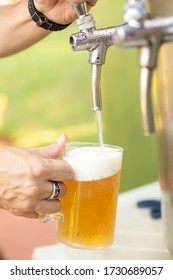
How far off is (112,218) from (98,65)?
0.94ft

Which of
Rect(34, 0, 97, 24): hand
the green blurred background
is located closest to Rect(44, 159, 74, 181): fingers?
Rect(34, 0, 97, 24): hand

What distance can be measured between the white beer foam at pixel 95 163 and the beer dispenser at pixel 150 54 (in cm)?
10

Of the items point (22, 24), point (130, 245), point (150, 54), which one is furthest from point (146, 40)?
point (22, 24)

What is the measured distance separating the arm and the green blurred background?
1.56 metres

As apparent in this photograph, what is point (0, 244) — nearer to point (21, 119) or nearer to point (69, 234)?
point (21, 119)

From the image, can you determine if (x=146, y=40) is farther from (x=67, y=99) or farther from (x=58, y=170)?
(x=67, y=99)

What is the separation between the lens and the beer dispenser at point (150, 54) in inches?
19.9

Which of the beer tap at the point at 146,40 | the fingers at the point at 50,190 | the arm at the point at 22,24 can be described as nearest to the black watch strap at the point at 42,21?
the arm at the point at 22,24

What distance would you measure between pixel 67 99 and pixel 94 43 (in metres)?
2.31

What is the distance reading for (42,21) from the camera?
1.15 m

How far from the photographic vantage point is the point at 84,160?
2.66ft

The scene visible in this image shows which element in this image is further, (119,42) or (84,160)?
(84,160)

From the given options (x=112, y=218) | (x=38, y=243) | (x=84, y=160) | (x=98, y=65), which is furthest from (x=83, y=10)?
(x=38, y=243)

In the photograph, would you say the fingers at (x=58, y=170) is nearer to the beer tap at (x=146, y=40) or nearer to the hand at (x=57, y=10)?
the beer tap at (x=146, y=40)
